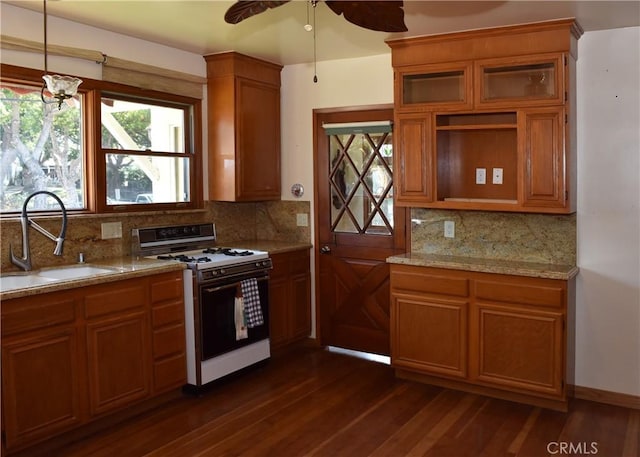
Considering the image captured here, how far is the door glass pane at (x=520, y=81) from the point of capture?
3.64 meters

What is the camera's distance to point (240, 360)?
4.14m

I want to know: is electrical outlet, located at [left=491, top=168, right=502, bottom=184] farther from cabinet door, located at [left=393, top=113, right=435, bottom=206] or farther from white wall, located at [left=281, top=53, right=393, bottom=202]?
white wall, located at [left=281, top=53, right=393, bottom=202]

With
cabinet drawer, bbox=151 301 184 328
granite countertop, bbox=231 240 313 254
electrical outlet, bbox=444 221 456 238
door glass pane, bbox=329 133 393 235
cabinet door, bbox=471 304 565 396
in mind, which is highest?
door glass pane, bbox=329 133 393 235

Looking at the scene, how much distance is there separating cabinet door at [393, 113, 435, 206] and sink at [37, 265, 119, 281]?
2017mm

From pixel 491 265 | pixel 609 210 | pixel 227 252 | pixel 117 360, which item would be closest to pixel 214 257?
pixel 227 252

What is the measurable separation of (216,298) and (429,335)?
1.47 meters

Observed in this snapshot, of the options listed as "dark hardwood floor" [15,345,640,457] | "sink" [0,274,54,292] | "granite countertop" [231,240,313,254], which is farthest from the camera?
"granite countertop" [231,240,313,254]

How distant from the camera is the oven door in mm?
3855

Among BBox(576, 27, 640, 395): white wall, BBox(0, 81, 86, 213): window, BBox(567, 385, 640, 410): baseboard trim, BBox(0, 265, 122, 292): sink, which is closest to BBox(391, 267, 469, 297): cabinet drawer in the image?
BBox(576, 27, 640, 395): white wall

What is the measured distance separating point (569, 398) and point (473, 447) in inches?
39.6

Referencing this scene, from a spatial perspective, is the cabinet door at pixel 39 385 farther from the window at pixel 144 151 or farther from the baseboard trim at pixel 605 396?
the baseboard trim at pixel 605 396

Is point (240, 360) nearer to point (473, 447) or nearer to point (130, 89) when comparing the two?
point (473, 447)

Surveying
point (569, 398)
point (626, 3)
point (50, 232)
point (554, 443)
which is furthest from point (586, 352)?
point (50, 232)

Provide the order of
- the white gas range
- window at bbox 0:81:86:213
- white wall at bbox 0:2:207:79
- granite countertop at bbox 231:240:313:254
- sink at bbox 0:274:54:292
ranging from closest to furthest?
1. sink at bbox 0:274:54:292
2. white wall at bbox 0:2:207:79
3. window at bbox 0:81:86:213
4. the white gas range
5. granite countertop at bbox 231:240:313:254
